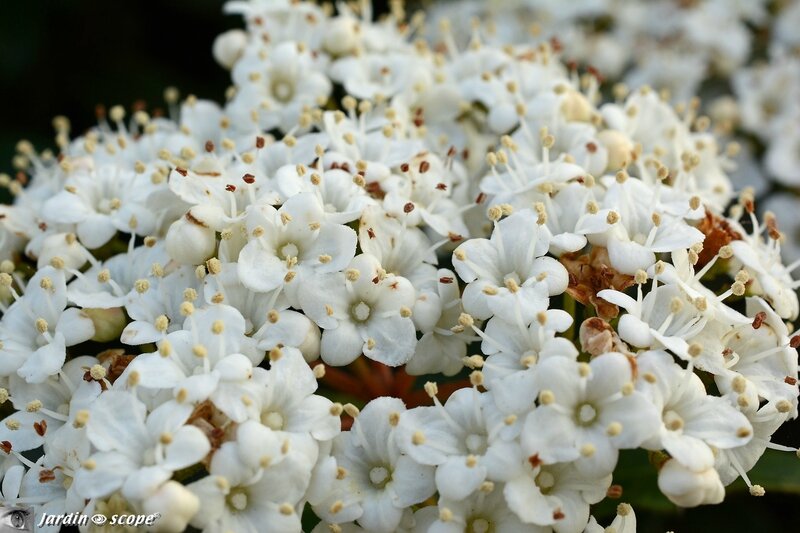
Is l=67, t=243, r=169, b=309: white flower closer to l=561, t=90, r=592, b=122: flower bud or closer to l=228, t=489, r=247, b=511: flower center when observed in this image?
l=228, t=489, r=247, b=511: flower center

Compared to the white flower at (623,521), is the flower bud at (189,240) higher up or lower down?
higher up

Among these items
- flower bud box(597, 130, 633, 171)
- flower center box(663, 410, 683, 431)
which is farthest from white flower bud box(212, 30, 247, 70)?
flower center box(663, 410, 683, 431)

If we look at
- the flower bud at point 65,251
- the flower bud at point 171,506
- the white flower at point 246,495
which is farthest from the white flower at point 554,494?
the flower bud at point 65,251

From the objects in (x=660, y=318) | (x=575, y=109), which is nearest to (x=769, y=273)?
(x=660, y=318)

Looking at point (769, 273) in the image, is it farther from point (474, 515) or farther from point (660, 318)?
point (474, 515)

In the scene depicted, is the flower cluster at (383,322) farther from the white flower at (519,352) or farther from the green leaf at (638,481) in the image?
the green leaf at (638,481)

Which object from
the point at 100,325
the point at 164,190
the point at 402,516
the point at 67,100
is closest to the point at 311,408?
the point at 402,516

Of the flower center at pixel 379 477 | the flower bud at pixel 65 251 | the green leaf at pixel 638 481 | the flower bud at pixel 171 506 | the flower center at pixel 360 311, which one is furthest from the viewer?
the green leaf at pixel 638 481
